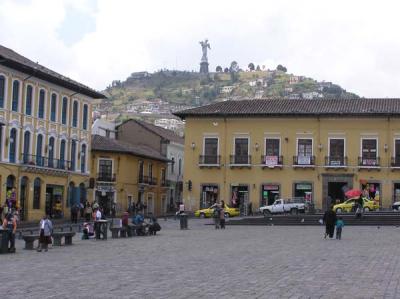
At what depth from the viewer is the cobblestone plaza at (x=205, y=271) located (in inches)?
527

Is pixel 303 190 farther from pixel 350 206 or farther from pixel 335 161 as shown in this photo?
pixel 350 206

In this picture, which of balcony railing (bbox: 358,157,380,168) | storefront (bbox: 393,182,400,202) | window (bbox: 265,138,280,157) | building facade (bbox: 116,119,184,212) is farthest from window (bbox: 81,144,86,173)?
storefront (bbox: 393,182,400,202)

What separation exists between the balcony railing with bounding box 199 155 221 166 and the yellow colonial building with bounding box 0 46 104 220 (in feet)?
30.1

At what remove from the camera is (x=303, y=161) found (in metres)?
59.7

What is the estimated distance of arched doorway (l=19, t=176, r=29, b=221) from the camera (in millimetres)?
48750

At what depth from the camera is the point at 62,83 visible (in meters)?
53.1

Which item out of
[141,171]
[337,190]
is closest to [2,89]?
[141,171]

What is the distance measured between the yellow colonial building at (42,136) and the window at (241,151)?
11.9 meters

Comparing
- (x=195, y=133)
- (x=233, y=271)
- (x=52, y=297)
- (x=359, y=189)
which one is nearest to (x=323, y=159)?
(x=359, y=189)

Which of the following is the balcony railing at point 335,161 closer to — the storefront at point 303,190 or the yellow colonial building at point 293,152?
the yellow colonial building at point 293,152

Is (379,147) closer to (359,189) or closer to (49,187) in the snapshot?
(359,189)

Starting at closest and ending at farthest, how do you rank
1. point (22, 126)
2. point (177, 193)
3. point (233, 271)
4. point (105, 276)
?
point (105, 276) < point (233, 271) < point (22, 126) < point (177, 193)

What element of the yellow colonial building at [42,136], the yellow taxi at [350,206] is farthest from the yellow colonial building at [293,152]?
the yellow colonial building at [42,136]

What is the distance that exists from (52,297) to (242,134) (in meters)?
49.3
